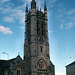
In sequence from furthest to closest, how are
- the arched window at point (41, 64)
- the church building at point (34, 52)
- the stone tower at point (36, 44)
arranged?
the arched window at point (41, 64) → the stone tower at point (36, 44) → the church building at point (34, 52)

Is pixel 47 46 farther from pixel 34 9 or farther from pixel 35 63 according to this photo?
pixel 34 9

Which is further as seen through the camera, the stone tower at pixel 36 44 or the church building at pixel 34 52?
the stone tower at pixel 36 44

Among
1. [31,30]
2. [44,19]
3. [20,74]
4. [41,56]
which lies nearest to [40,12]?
[44,19]

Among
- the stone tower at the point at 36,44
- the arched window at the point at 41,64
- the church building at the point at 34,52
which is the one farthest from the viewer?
the arched window at the point at 41,64

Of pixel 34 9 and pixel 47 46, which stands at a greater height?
pixel 34 9

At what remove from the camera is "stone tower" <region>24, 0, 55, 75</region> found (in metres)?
95.8

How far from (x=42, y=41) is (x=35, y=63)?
12096mm

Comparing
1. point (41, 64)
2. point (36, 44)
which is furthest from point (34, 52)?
point (41, 64)

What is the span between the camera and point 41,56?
9862 centimetres

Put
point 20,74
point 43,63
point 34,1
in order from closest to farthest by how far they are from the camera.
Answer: point 20,74 < point 43,63 < point 34,1

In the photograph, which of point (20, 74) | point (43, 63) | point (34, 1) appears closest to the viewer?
point (20, 74)

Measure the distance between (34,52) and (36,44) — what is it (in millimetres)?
4086

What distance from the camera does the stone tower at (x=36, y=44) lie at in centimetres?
9575

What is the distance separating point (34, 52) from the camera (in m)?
96.4
